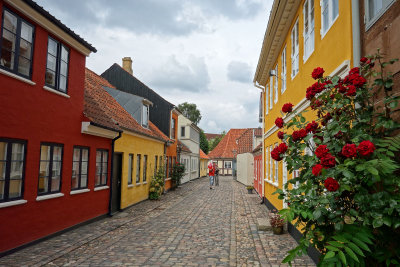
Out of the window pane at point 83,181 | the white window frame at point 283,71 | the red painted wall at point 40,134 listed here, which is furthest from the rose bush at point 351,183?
the window pane at point 83,181

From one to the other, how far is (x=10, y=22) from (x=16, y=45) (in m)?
0.47

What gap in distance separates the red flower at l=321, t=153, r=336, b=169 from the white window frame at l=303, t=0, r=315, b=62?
15.0 ft

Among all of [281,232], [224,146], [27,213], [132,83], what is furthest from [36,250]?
[224,146]

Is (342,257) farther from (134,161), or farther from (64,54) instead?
(134,161)

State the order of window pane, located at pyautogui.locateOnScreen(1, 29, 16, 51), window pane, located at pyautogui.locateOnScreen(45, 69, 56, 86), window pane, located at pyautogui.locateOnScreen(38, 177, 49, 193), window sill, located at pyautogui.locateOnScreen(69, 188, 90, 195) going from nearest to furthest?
window pane, located at pyautogui.locateOnScreen(1, 29, 16, 51) → window pane, located at pyautogui.locateOnScreen(38, 177, 49, 193) → window pane, located at pyautogui.locateOnScreen(45, 69, 56, 86) → window sill, located at pyautogui.locateOnScreen(69, 188, 90, 195)

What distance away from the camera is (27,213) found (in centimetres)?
691

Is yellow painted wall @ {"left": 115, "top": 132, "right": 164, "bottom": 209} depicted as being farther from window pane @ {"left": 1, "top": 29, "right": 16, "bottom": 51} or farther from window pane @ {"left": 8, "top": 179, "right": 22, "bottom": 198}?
window pane @ {"left": 1, "top": 29, "right": 16, "bottom": 51}

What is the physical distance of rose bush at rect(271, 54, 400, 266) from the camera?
8.70 ft

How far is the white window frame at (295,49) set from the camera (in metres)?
8.31

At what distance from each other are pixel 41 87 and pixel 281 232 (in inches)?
289

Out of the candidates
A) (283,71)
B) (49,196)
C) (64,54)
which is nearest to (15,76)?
(64,54)

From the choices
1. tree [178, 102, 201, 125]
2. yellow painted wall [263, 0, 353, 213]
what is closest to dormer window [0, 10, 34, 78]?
yellow painted wall [263, 0, 353, 213]

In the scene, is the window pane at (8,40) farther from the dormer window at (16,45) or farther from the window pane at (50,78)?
the window pane at (50,78)

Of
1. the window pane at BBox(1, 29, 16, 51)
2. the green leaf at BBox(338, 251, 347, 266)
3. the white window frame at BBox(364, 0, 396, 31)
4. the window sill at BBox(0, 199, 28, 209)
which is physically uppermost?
the window pane at BBox(1, 29, 16, 51)
